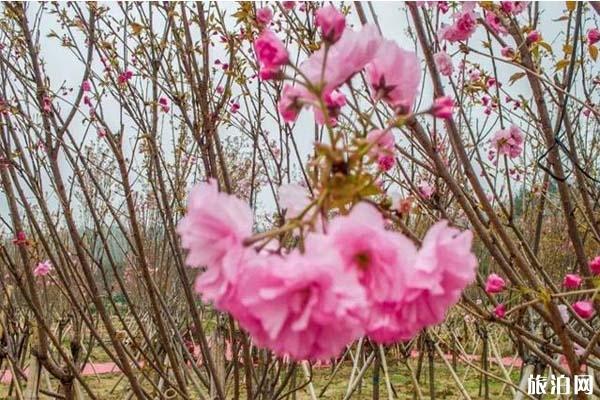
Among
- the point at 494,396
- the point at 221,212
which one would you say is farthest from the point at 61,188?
the point at 494,396

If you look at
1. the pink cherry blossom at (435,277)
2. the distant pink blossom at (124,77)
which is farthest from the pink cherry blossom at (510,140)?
the pink cherry blossom at (435,277)

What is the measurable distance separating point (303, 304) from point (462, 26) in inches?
74.2

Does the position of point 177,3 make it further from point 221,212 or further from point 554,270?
point 554,270

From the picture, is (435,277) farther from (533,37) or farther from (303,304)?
(533,37)

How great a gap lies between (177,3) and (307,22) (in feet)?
1.73

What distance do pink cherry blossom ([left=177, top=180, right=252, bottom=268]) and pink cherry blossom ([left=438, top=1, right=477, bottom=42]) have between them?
1798 mm

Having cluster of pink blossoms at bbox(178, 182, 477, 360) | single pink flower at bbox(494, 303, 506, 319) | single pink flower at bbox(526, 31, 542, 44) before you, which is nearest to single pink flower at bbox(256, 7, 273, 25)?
single pink flower at bbox(526, 31, 542, 44)

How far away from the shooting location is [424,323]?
0.67 m

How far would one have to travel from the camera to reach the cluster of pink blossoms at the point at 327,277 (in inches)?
23.1

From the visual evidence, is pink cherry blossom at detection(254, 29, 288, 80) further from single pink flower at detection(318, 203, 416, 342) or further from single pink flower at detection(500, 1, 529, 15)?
single pink flower at detection(500, 1, 529, 15)

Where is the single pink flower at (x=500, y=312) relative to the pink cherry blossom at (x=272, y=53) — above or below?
below

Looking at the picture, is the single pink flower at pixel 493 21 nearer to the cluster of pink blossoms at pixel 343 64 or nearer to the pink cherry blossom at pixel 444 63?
the pink cherry blossom at pixel 444 63

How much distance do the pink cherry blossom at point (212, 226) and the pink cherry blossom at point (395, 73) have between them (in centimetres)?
28

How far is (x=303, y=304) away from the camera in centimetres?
61
